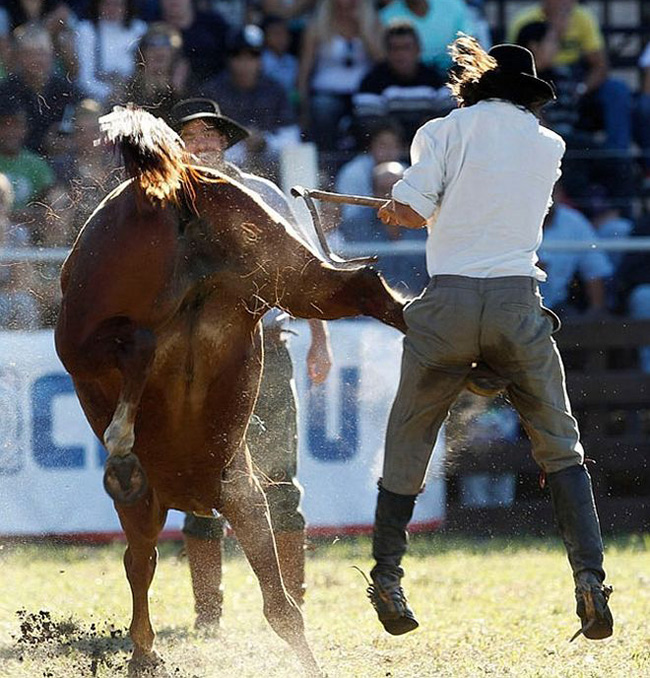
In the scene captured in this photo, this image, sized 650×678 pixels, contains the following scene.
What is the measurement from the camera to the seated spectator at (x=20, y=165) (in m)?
7.75

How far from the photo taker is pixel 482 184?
480cm

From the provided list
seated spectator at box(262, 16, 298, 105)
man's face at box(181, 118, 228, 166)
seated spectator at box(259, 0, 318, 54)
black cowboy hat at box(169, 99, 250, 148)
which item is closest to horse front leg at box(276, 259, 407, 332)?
man's face at box(181, 118, 228, 166)

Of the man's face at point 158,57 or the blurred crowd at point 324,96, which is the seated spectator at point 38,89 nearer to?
the blurred crowd at point 324,96

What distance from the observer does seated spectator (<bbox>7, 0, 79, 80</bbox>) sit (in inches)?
355

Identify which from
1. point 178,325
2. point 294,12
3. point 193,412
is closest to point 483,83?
point 178,325

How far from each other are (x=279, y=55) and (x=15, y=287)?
176 inches

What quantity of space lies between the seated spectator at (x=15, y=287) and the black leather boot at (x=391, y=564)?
2.61m

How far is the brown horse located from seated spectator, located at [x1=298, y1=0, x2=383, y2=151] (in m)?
5.69

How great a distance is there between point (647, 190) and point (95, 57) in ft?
13.7

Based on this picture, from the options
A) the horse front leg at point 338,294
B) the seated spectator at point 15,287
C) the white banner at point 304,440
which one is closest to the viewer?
the horse front leg at point 338,294

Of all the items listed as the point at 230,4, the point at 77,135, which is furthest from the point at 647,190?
the point at 77,135

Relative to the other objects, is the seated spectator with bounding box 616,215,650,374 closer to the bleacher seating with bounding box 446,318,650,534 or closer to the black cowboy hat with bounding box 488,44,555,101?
the bleacher seating with bounding box 446,318,650,534

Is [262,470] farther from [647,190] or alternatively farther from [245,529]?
[647,190]

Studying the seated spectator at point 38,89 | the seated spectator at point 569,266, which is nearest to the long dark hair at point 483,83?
the seated spectator at point 38,89
